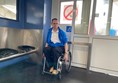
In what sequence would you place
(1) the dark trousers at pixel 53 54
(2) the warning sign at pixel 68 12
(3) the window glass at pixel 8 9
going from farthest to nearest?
(2) the warning sign at pixel 68 12, (3) the window glass at pixel 8 9, (1) the dark trousers at pixel 53 54

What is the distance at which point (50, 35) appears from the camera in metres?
2.71

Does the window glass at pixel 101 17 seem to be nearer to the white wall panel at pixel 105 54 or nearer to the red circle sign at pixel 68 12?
the white wall panel at pixel 105 54

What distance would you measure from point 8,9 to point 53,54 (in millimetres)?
1620

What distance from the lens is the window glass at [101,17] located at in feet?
9.19

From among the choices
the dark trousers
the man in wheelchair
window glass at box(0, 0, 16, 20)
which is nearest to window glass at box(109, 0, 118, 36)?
the man in wheelchair

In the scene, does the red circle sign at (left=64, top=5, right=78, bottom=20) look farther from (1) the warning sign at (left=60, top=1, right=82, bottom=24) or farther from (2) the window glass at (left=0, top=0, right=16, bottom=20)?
(2) the window glass at (left=0, top=0, right=16, bottom=20)

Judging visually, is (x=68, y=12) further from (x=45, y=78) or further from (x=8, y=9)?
(x=45, y=78)

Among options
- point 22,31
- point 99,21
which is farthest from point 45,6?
point 99,21

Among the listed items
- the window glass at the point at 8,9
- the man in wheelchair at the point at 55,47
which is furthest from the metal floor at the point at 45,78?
the window glass at the point at 8,9

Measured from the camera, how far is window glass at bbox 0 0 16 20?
2617 mm

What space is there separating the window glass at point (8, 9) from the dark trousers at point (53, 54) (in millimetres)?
1303

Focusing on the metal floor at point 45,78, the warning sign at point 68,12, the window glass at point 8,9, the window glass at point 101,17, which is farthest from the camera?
the warning sign at point 68,12

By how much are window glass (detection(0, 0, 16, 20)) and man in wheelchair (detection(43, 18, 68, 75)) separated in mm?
1154

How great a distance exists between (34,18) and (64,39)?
1.18 m
